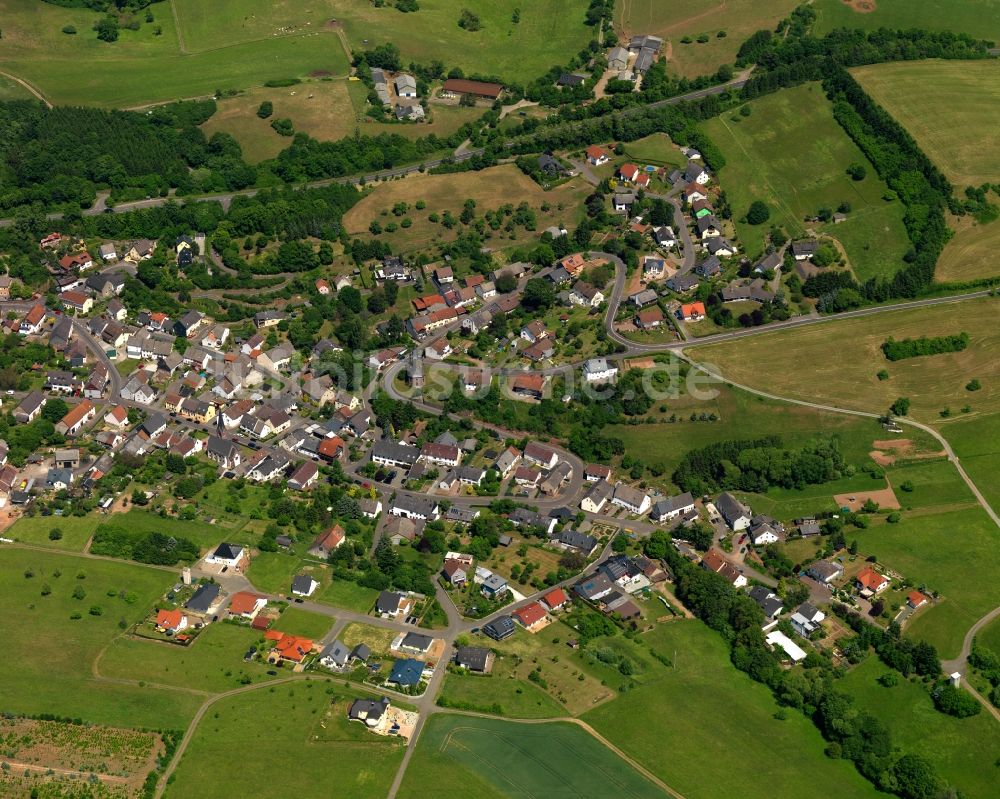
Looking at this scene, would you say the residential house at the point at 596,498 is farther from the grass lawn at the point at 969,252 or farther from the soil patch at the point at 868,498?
the grass lawn at the point at 969,252

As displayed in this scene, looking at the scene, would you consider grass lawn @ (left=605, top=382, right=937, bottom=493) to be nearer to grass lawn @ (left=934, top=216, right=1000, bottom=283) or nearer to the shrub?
grass lawn @ (left=934, top=216, right=1000, bottom=283)

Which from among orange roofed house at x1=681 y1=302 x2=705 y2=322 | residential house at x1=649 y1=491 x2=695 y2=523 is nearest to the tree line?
orange roofed house at x1=681 y1=302 x2=705 y2=322

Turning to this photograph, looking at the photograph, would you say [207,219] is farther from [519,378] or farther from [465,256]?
[519,378]

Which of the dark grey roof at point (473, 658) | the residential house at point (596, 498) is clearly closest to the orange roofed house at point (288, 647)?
the dark grey roof at point (473, 658)

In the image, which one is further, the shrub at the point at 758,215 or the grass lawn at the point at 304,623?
the shrub at the point at 758,215

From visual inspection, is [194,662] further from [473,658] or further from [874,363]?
[874,363]

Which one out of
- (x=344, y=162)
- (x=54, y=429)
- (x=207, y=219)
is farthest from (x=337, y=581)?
(x=344, y=162)

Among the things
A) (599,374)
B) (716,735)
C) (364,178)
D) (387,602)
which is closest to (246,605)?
(387,602)
